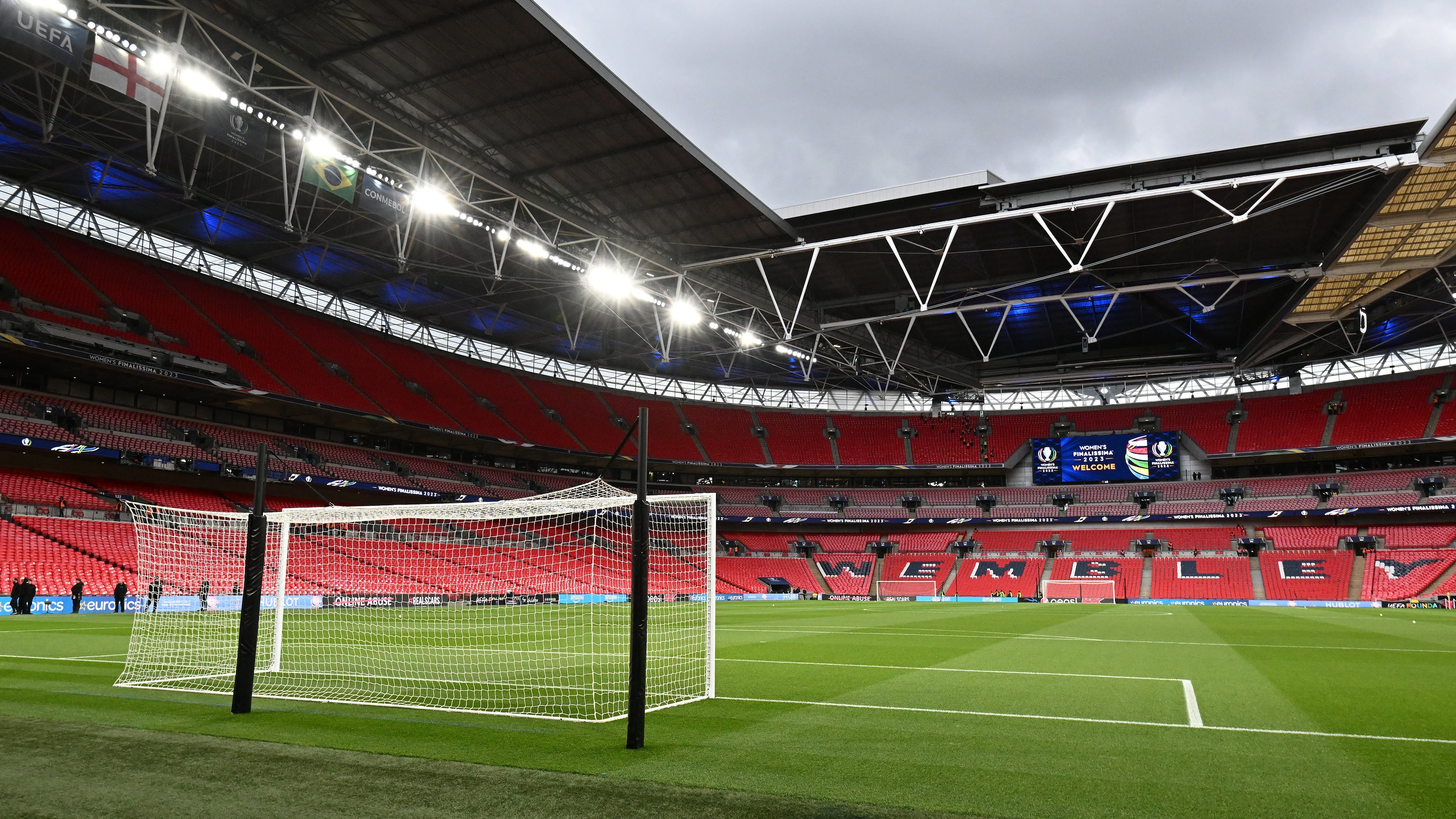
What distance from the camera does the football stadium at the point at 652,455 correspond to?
654 centimetres

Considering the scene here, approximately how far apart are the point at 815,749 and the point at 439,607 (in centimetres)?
2375

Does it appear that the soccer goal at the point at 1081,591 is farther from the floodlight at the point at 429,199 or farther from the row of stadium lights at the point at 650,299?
the floodlight at the point at 429,199

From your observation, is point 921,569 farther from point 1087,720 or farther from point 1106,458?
point 1087,720

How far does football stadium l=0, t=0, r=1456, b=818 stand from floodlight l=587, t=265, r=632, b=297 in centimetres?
16

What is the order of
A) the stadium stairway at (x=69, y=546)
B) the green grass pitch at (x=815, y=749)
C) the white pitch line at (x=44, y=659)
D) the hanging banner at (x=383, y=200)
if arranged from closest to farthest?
the green grass pitch at (x=815, y=749) < the white pitch line at (x=44, y=659) < the hanging banner at (x=383, y=200) < the stadium stairway at (x=69, y=546)

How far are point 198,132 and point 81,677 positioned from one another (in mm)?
19107

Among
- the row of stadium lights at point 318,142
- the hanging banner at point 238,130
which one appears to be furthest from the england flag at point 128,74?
the hanging banner at point 238,130

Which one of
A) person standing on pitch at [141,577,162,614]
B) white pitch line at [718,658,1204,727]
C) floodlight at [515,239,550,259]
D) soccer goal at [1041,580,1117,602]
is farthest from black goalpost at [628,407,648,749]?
soccer goal at [1041,580,1117,602]

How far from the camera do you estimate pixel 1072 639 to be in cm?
1780

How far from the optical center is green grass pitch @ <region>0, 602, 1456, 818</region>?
4840 mm

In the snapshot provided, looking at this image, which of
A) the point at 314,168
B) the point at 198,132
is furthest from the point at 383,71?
the point at 198,132

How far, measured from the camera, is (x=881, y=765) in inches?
229

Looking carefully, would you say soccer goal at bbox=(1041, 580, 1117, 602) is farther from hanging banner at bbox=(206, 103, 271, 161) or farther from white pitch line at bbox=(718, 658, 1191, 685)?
hanging banner at bbox=(206, 103, 271, 161)

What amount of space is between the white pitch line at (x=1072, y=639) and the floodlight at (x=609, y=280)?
1159 centimetres
